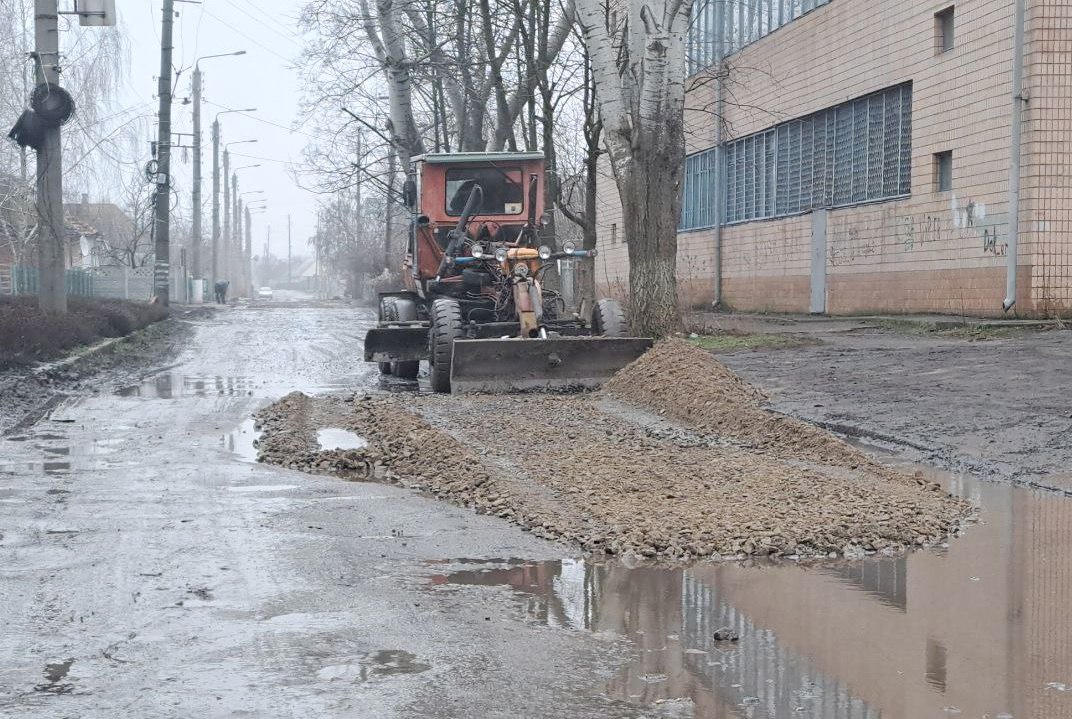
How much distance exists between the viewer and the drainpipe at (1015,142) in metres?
20.5

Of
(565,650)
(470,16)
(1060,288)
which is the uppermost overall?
(470,16)

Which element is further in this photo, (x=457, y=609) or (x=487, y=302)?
(x=487, y=302)

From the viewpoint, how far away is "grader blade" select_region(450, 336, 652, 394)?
555 inches

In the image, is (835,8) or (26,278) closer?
(835,8)

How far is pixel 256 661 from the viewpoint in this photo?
4.52 metres

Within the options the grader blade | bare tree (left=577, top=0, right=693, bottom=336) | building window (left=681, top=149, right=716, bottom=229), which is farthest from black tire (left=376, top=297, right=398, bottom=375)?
building window (left=681, top=149, right=716, bottom=229)

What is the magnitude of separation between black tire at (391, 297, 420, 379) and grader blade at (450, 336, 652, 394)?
2788 millimetres

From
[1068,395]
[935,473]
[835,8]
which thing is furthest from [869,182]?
[935,473]

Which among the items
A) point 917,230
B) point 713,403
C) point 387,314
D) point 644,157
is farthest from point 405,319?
point 917,230

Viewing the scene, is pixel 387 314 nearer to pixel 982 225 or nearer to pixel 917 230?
pixel 982 225

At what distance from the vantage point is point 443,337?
14727 millimetres

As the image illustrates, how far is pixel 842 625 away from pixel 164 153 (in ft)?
120

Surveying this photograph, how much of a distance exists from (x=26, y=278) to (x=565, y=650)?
126ft

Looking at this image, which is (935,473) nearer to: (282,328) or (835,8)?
(835,8)
